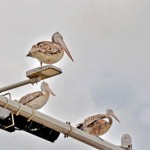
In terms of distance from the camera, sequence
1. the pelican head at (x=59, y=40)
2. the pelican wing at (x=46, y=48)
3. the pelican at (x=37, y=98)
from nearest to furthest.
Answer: the pelican at (x=37, y=98)
the pelican wing at (x=46, y=48)
the pelican head at (x=59, y=40)

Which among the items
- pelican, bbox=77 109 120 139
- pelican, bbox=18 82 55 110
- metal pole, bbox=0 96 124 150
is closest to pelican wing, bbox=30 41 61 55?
pelican, bbox=18 82 55 110

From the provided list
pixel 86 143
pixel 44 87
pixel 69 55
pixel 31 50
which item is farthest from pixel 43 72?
pixel 44 87

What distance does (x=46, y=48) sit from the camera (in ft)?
40.5

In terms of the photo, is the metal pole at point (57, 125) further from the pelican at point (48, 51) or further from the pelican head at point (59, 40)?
the pelican head at point (59, 40)

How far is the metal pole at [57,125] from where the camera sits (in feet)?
27.6

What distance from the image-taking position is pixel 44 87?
13281mm

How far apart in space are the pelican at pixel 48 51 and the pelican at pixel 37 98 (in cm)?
84

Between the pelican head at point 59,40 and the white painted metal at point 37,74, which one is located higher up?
the pelican head at point 59,40

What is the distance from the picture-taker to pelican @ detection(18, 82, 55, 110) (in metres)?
11.7

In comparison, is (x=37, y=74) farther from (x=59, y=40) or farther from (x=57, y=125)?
(x=59, y=40)

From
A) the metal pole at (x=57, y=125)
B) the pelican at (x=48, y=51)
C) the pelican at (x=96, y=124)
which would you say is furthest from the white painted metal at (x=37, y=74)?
the pelican at (x=48, y=51)

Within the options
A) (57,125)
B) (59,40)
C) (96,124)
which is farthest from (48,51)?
(57,125)

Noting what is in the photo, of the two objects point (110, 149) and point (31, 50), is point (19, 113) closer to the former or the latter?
point (110, 149)

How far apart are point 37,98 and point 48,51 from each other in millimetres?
1180
